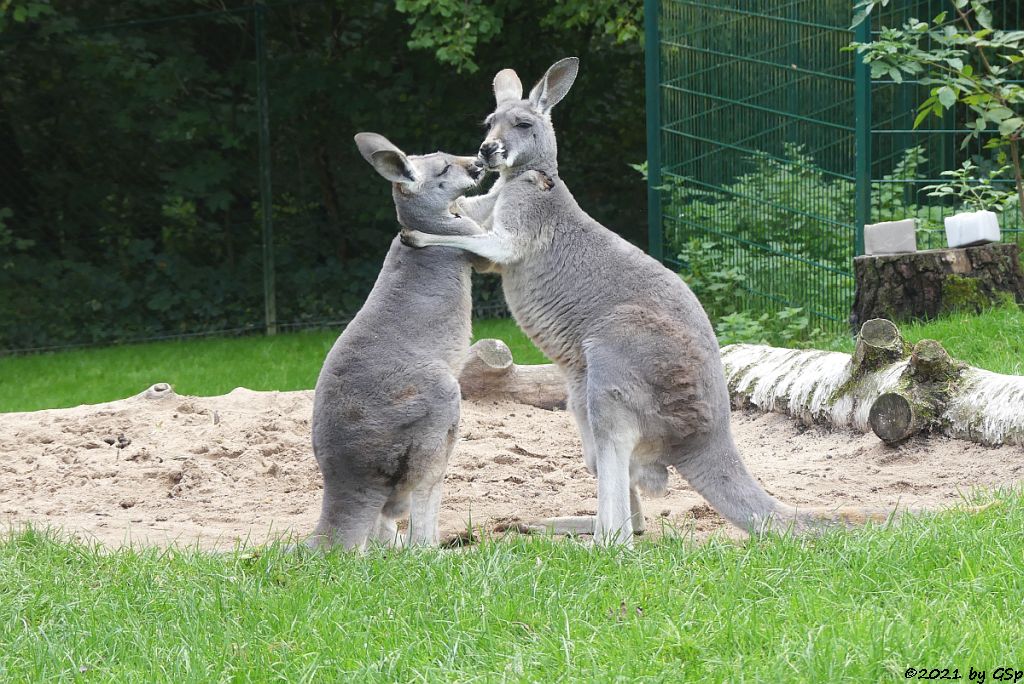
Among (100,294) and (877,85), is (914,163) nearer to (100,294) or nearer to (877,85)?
(877,85)

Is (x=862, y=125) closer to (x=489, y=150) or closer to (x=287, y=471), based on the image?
(x=489, y=150)

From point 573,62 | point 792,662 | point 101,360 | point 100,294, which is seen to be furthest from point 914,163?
point 100,294

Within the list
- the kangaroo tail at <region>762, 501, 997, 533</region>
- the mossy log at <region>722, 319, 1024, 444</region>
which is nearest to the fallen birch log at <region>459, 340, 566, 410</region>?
the mossy log at <region>722, 319, 1024, 444</region>

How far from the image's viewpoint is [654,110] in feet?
31.9

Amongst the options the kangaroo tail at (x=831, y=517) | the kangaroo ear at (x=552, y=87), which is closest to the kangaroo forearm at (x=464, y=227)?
the kangaroo ear at (x=552, y=87)

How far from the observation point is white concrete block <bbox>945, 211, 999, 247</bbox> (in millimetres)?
7492

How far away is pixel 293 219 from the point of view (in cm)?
1302

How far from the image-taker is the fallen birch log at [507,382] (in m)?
7.21

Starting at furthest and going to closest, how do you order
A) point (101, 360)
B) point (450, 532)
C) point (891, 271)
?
point (101, 360), point (891, 271), point (450, 532)

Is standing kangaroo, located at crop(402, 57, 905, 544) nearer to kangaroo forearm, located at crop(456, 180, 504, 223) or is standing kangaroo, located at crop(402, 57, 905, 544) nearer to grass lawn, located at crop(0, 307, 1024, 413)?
kangaroo forearm, located at crop(456, 180, 504, 223)

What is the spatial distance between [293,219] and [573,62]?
27.8 ft

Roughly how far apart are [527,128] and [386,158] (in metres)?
0.66

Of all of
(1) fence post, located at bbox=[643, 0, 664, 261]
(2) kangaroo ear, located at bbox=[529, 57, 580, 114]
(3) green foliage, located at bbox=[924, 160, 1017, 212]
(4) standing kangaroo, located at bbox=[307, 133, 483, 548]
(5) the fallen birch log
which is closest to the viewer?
(4) standing kangaroo, located at bbox=[307, 133, 483, 548]

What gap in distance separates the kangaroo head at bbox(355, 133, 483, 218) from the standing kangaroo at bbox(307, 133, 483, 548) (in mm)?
Answer: 53
